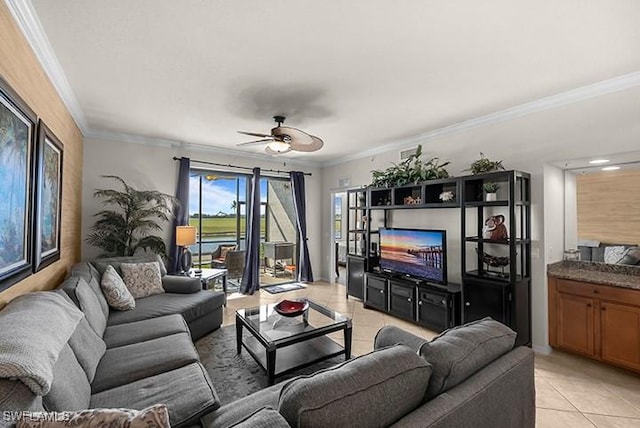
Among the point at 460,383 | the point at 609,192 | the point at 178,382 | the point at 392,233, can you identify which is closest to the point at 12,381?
the point at 178,382

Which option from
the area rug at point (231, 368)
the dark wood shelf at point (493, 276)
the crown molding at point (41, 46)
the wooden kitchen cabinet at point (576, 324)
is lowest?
the area rug at point (231, 368)

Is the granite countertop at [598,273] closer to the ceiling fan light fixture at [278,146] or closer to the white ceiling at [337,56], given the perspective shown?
the white ceiling at [337,56]

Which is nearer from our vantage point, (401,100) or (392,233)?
(401,100)

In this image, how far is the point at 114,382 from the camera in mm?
1725

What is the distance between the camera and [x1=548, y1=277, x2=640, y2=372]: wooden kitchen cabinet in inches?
99.8

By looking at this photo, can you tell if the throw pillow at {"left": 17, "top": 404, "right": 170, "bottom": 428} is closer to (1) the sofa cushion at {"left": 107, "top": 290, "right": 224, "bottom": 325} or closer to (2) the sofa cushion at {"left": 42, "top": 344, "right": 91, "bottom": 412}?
(2) the sofa cushion at {"left": 42, "top": 344, "right": 91, "bottom": 412}

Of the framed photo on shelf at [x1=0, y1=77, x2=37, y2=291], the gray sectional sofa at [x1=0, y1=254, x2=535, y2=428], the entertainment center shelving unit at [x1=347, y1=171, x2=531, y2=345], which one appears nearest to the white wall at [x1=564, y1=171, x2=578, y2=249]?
the entertainment center shelving unit at [x1=347, y1=171, x2=531, y2=345]

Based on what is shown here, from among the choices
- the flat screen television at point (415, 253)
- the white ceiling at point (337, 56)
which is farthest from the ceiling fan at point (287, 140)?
the flat screen television at point (415, 253)

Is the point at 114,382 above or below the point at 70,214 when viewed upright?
below

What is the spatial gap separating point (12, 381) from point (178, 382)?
0.79 metres

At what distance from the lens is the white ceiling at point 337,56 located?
5.89 ft

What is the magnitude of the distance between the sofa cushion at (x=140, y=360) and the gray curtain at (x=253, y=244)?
3.04m

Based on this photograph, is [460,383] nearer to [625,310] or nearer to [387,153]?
[625,310]

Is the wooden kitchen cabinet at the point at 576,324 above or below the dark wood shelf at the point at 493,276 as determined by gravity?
below
